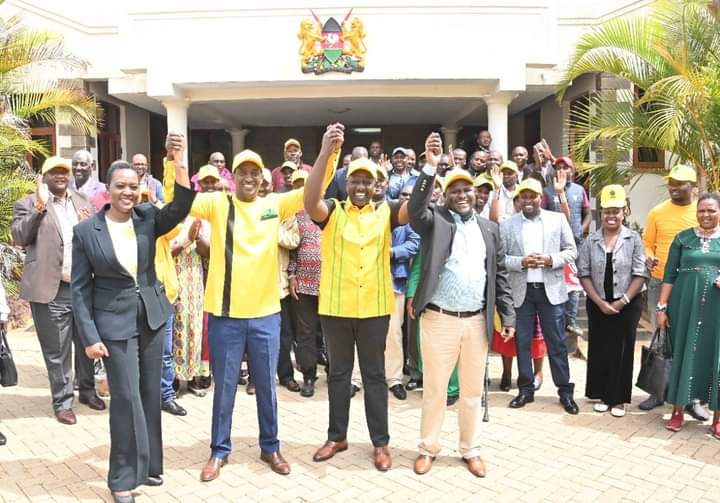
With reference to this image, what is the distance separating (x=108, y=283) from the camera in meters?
4.01

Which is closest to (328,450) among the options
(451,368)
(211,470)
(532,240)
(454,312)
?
(211,470)

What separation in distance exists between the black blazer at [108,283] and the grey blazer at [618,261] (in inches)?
141

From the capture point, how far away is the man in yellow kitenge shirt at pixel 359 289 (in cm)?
449

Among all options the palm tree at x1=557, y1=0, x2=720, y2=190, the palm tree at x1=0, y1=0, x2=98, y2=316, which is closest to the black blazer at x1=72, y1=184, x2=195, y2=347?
the palm tree at x1=0, y1=0, x2=98, y2=316

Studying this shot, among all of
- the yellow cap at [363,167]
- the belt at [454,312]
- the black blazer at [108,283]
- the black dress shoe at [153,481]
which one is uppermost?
the yellow cap at [363,167]

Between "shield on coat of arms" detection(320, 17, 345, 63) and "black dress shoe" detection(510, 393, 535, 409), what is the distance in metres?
7.37

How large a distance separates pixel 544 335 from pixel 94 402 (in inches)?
164

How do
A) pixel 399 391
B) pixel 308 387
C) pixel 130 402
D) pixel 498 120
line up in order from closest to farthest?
pixel 130 402 < pixel 399 391 < pixel 308 387 < pixel 498 120

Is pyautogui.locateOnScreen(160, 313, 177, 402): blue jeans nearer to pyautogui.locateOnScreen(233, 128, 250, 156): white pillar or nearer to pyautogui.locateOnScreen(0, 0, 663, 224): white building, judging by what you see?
pyautogui.locateOnScreen(0, 0, 663, 224): white building

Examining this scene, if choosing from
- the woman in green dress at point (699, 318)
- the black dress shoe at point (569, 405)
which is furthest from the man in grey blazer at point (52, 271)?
the woman in green dress at point (699, 318)

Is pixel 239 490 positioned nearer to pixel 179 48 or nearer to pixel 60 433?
pixel 60 433

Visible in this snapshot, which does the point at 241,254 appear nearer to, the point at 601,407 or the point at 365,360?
the point at 365,360

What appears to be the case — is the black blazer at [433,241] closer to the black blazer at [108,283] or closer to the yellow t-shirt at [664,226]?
the black blazer at [108,283]

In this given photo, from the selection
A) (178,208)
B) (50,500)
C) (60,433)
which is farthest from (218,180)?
(50,500)
